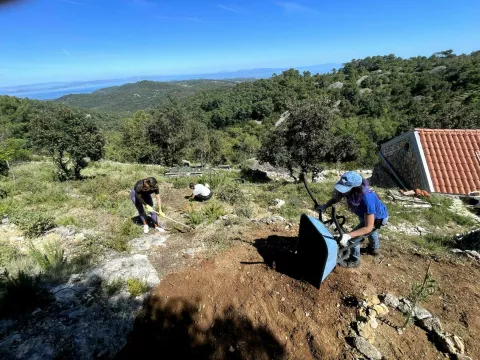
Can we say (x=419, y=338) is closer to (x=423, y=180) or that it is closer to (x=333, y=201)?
(x=333, y=201)

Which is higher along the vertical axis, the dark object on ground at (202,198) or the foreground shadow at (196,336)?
the foreground shadow at (196,336)

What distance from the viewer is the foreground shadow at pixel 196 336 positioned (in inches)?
119

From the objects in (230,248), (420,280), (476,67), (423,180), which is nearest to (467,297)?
(420,280)

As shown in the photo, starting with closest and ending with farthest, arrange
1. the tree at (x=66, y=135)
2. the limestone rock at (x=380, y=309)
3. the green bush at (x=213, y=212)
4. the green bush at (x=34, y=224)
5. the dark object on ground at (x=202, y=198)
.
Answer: the limestone rock at (x=380, y=309) < the green bush at (x=34, y=224) < the green bush at (x=213, y=212) < the dark object on ground at (x=202, y=198) < the tree at (x=66, y=135)

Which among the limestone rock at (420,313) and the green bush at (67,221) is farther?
the green bush at (67,221)

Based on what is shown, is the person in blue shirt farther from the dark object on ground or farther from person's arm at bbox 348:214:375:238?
the dark object on ground

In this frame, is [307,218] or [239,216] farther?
[239,216]

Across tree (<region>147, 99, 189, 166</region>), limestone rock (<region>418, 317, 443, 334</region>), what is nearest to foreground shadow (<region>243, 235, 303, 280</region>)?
limestone rock (<region>418, 317, 443, 334</region>)

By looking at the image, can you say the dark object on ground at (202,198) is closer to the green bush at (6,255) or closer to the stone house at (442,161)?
the green bush at (6,255)

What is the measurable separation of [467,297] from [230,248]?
393 cm

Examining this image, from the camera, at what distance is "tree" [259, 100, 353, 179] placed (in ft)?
42.5

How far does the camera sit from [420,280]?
4.18 meters

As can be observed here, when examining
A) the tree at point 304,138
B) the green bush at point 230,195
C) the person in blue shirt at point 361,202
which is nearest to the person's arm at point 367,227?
the person in blue shirt at point 361,202

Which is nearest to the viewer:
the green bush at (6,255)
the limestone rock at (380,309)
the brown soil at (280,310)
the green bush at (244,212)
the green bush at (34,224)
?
the brown soil at (280,310)
